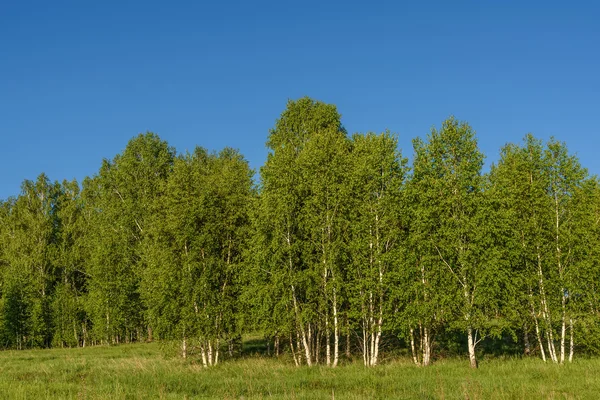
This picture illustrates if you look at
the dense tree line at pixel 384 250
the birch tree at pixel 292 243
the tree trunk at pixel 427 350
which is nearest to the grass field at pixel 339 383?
the tree trunk at pixel 427 350

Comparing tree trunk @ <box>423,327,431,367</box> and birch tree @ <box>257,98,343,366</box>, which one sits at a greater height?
birch tree @ <box>257,98,343,366</box>

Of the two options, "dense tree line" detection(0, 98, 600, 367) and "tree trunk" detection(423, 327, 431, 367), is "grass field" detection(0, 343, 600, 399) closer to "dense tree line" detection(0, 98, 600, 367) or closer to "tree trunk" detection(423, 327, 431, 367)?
"tree trunk" detection(423, 327, 431, 367)

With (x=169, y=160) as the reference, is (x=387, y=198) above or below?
below

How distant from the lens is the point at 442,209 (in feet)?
85.3

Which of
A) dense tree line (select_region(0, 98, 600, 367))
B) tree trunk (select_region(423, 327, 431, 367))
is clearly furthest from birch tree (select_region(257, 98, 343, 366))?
tree trunk (select_region(423, 327, 431, 367))

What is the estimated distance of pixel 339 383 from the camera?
1964 cm

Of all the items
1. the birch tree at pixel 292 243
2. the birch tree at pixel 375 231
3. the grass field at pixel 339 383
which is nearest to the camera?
the grass field at pixel 339 383

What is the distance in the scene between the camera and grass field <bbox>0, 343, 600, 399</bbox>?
622 inches


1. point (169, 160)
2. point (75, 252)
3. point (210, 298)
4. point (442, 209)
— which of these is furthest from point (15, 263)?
point (442, 209)

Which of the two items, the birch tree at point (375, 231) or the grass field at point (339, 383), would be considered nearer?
the grass field at point (339, 383)

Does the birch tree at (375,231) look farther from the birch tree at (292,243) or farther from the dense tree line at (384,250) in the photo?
the birch tree at (292,243)

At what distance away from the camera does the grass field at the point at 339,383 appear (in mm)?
15791

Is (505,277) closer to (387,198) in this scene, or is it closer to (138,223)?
(387,198)

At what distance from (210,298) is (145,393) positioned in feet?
42.7
